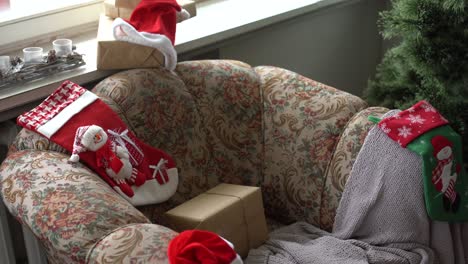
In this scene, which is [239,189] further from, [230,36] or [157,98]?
[230,36]

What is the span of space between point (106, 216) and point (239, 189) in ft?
1.61

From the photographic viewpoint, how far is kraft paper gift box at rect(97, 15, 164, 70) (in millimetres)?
1924

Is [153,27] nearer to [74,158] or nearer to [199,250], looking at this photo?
[74,158]

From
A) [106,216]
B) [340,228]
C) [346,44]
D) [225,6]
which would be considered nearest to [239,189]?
[340,228]

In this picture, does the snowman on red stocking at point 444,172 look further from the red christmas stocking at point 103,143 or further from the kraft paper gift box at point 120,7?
the kraft paper gift box at point 120,7

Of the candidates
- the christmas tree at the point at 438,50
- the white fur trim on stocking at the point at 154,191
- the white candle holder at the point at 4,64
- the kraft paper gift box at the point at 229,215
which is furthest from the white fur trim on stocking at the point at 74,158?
the christmas tree at the point at 438,50

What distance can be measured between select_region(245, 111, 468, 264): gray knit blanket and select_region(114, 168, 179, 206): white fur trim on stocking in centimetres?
26

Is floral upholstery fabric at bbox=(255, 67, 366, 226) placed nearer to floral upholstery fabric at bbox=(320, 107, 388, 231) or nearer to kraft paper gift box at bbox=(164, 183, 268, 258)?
floral upholstery fabric at bbox=(320, 107, 388, 231)

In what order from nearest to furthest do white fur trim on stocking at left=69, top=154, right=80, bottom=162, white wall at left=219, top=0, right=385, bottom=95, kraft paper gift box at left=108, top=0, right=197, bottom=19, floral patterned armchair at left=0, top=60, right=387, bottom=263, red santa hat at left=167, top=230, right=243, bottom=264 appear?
red santa hat at left=167, top=230, right=243, bottom=264 < white fur trim on stocking at left=69, top=154, right=80, bottom=162 < floral patterned armchair at left=0, top=60, right=387, bottom=263 < kraft paper gift box at left=108, top=0, right=197, bottom=19 < white wall at left=219, top=0, right=385, bottom=95

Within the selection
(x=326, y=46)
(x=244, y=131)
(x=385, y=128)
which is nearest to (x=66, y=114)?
(x=244, y=131)

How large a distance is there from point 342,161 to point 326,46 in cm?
112

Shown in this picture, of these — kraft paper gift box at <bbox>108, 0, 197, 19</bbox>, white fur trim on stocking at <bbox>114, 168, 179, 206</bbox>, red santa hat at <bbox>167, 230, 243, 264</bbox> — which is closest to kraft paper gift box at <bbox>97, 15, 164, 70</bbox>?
kraft paper gift box at <bbox>108, 0, 197, 19</bbox>

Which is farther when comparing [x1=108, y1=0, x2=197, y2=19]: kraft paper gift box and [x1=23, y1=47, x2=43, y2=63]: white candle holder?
[x1=108, y1=0, x2=197, y2=19]: kraft paper gift box

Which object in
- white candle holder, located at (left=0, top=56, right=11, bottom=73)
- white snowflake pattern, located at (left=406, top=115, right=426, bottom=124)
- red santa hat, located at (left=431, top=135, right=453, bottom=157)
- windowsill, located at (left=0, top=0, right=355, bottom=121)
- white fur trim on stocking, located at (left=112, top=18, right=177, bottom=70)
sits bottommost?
red santa hat, located at (left=431, top=135, right=453, bottom=157)
